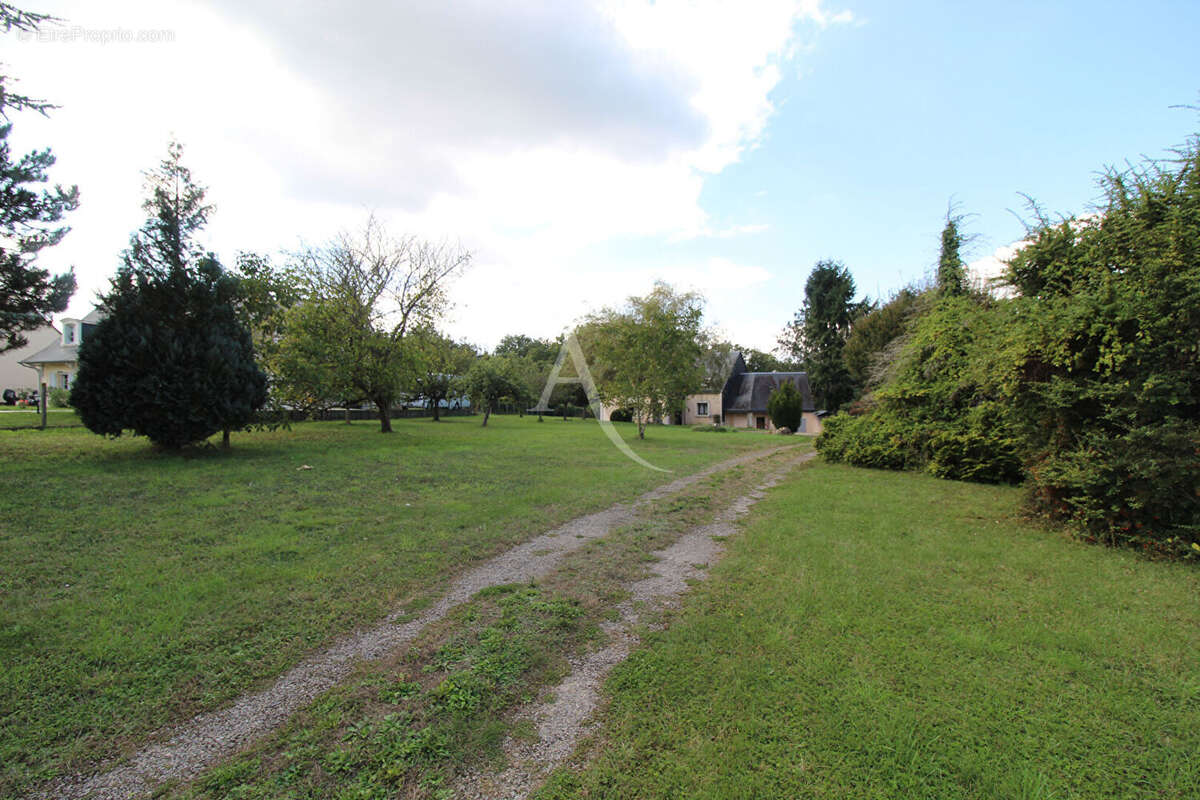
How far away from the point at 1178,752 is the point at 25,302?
61.1 feet

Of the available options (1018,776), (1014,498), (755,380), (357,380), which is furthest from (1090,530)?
(755,380)

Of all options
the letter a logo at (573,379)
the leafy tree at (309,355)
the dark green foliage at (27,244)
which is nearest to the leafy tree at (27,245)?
the dark green foliage at (27,244)

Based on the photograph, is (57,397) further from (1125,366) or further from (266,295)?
(1125,366)

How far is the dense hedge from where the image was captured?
5.62m

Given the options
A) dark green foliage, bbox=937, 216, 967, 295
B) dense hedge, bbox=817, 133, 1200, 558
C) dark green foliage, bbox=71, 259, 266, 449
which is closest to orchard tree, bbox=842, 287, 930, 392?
dark green foliage, bbox=937, 216, 967, 295

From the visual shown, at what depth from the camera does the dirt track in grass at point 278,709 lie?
7.22 ft

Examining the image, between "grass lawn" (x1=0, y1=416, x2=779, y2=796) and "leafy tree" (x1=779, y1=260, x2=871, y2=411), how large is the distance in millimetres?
24000

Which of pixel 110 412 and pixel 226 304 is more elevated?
pixel 226 304

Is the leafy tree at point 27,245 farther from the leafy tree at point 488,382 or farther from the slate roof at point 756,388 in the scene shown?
the slate roof at point 756,388

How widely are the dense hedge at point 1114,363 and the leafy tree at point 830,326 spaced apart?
24.4m

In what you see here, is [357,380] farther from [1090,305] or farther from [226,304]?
[1090,305]

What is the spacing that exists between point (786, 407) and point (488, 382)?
20530 mm

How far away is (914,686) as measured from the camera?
294cm

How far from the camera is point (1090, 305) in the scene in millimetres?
6121
